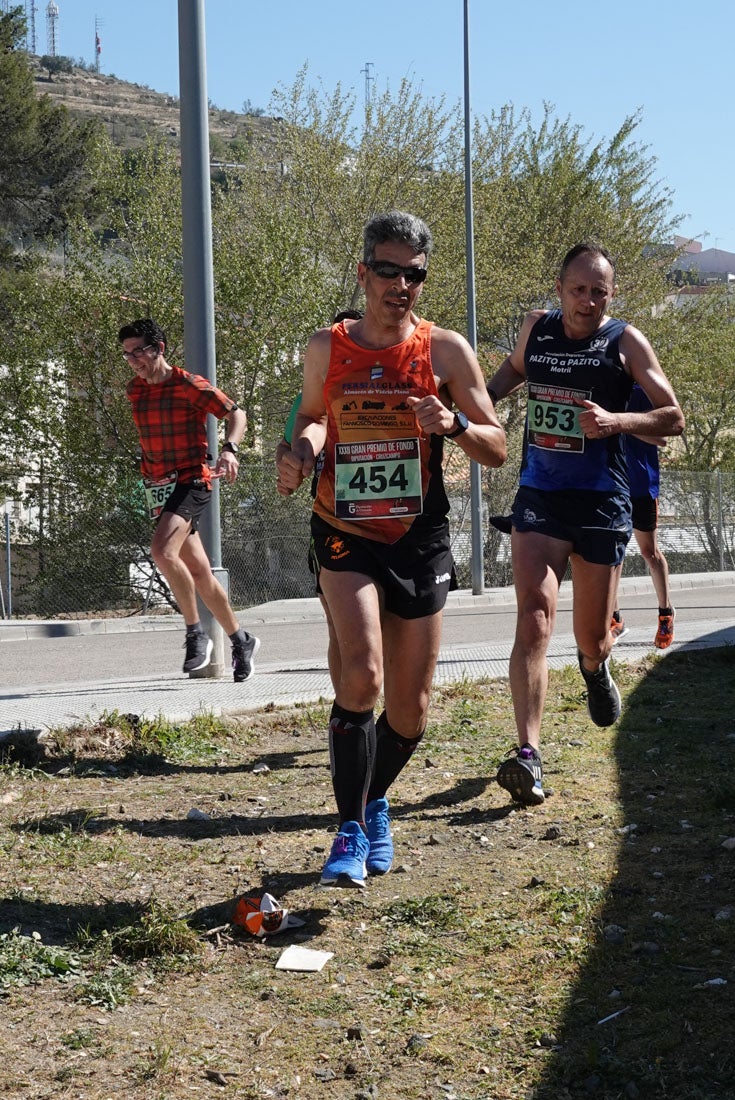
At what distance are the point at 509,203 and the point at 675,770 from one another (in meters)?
29.2

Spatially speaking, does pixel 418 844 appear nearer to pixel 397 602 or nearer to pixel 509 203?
pixel 397 602

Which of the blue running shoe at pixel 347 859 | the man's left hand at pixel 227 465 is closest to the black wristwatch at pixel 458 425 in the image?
the blue running shoe at pixel 347 859

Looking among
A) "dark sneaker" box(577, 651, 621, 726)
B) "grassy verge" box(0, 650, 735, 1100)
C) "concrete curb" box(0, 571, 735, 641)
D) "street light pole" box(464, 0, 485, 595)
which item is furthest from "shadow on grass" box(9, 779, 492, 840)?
"street light pole" box(464, 0, 485, 595)

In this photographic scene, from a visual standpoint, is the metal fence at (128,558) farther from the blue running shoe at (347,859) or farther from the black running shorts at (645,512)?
the blue running shoe at (347,859)

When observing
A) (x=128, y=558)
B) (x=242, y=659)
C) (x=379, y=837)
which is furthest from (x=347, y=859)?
(x=128, y=558)

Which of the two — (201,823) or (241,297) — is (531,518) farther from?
(241,297)

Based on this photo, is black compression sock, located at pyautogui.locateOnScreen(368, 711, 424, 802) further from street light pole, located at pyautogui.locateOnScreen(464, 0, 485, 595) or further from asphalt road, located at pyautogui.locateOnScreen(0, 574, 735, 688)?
street light pole, located at pyautogui.locateOnScreen(464, 0, 485, 595)

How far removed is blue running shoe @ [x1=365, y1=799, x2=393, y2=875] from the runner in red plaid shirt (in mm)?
3627

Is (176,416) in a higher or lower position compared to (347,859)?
higher

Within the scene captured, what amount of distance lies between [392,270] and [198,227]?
5.03m

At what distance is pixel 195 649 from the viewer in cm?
862

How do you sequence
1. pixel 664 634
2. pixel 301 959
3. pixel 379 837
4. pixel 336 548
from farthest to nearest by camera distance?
1. pixel 664 634
2. pixel 379 837
3. pixel 336 548
4. pixel 301 959

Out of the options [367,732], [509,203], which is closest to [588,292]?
[367,732]

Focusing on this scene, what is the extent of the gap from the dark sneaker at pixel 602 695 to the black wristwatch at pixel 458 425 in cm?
221
